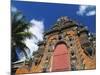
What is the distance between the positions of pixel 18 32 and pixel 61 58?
2.01 ft

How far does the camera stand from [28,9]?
2.78m

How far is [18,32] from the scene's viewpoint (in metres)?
2.75

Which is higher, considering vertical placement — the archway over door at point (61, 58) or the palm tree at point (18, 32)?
the palm tree at point (18, 32)

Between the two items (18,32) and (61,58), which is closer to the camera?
(18,32)

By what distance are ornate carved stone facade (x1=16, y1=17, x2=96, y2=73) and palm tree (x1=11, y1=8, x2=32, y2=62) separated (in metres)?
0.20

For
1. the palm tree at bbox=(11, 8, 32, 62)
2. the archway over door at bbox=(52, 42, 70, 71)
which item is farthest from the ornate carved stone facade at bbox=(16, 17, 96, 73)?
the palm tree at bbox=(11, 8, 32, 62)

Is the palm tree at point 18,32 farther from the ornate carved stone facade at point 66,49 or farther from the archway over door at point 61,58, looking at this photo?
the archway over door at point 61,58

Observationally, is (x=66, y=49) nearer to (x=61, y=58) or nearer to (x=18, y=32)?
(x=61, y=58)

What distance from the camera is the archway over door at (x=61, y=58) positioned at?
114 inches

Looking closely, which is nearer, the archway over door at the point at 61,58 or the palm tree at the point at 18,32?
the palm tree at the point at 18,32

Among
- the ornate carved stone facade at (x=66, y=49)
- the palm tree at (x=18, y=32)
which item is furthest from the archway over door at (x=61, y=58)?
the palm tree at (x=18, y=32)

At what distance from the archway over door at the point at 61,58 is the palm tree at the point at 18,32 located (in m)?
0.37

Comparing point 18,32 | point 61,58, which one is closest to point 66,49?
point 61,58
